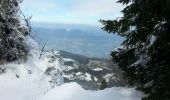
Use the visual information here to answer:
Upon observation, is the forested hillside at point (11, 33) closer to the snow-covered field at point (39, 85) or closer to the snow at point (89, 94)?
the snow-covered field at point (39, 85)

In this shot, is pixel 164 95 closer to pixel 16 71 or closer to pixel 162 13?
pixel 162 13

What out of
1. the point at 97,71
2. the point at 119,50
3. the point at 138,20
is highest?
the point at 138,20

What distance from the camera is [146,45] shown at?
372 inches

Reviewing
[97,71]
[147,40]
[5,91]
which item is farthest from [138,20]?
[97,71]

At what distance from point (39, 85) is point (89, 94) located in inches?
413

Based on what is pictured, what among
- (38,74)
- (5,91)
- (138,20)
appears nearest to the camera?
(138,20)

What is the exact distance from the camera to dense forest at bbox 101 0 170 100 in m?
8.24

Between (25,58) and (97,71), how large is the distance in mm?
77737

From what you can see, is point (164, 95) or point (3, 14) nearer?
point (164, 95)

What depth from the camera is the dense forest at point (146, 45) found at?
824 cm

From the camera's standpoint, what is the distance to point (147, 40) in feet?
30.2

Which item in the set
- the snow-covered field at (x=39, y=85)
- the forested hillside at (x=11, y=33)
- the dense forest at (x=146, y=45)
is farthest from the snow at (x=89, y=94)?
the forested hillside at (x=11, y=33)

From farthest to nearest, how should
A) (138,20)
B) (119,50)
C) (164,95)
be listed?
(119,50), (138,20), (164,95)

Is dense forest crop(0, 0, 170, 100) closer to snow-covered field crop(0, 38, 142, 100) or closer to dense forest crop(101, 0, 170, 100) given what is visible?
dense forest crop(101, 0, 170, 100)
